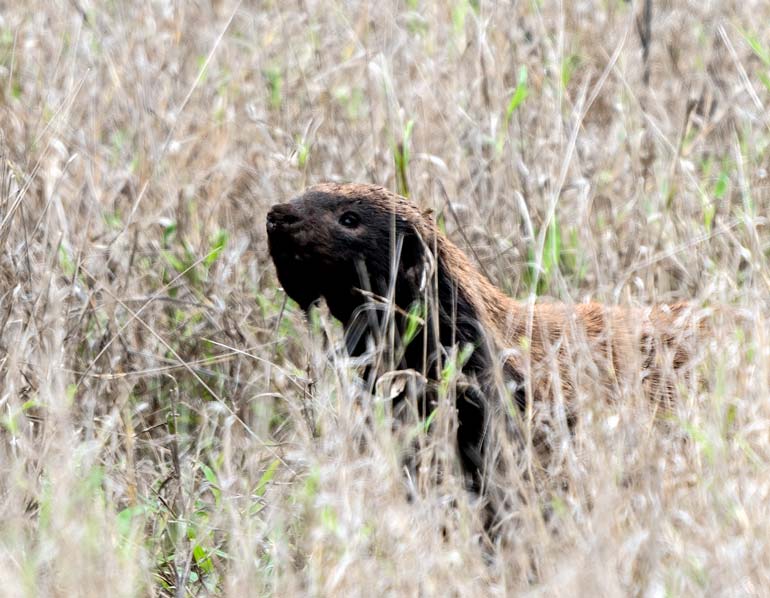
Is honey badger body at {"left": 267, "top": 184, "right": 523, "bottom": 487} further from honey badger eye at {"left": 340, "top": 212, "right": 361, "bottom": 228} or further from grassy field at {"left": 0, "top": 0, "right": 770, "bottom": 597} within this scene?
grassy field at {"left": 0, "top": 0, "right": 770, "bottom": 597}

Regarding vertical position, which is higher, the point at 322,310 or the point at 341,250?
the point at 341,250

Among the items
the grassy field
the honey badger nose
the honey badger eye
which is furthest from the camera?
the honey badger eye

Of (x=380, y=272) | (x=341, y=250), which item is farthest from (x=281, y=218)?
(x=380, y=272)

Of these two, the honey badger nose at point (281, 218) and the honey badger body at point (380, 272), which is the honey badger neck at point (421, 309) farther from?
the honey badger nose at point (281, 218)

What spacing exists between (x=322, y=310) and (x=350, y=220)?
258 mm

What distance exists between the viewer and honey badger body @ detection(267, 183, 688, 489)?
3.31 metres

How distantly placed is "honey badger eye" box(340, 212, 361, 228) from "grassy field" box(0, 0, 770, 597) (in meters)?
0.31

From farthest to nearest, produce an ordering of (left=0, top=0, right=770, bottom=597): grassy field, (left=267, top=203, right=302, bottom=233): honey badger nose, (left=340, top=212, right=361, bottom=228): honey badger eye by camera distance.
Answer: (left=340, top=212, right=361, bottom=228): honey badger eye, (left=267, top=203, right=302, bottom=233): honey badger nose, (left=0, top=0, right=770, bottom=597): grassy field

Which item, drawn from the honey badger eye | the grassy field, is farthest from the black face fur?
the grassy field

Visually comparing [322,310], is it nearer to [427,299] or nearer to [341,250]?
[341,250]

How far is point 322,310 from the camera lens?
11.2 feet

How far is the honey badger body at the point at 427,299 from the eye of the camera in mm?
3311

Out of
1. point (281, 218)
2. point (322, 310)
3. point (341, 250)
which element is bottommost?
point (322, 310)

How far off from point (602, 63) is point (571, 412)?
2.14 meters
